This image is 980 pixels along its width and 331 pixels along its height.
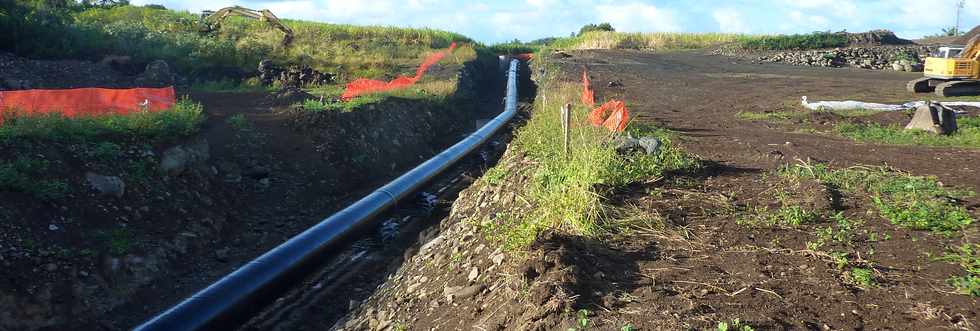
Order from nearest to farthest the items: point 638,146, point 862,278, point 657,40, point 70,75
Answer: point 862,278, point 638,146, point 70,75, point 657,40

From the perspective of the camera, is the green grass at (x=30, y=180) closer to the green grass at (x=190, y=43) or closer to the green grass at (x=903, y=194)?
the green grass at (x=903, y=194)

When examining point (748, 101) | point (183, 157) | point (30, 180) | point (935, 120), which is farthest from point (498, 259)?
point (748, 101)

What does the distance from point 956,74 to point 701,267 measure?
15.5 m

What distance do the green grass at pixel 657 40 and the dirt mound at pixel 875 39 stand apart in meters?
6.59

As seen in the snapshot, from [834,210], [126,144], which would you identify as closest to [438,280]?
[834,210]

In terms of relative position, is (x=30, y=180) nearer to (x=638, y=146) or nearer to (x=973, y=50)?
(x=638, y=146)

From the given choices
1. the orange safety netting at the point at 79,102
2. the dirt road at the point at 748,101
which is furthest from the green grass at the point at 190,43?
the orange safety netting at the point at 79,102

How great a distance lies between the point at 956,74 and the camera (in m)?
16.2

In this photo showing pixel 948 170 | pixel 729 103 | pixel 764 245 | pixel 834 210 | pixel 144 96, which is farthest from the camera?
pixel 729 103

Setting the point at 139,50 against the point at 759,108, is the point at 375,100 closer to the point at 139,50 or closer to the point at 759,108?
the point at 759,108

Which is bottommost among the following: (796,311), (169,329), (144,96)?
(169,329)

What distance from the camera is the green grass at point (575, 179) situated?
5363 millimetres

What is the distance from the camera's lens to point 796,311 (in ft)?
12.4

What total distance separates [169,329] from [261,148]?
6.44 m
